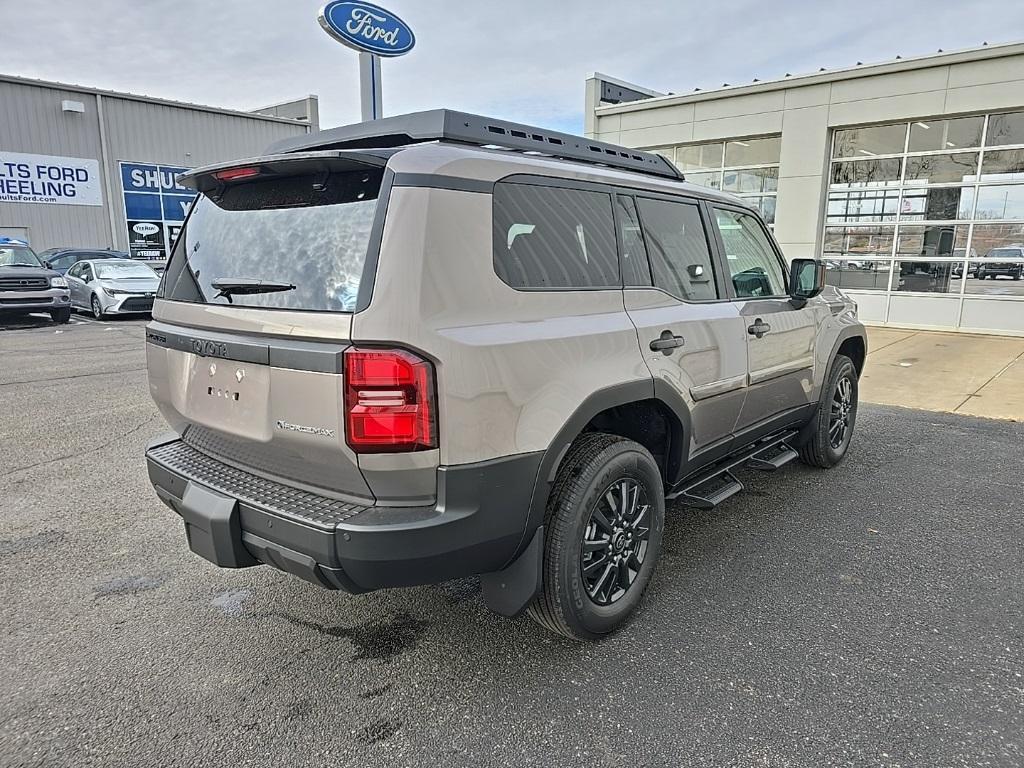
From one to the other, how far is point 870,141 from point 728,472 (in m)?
12.7

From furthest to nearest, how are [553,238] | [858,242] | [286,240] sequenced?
[858,242] → [553,238] → [286,240]

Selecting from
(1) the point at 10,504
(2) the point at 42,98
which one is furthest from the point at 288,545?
(2) the point at 42,98

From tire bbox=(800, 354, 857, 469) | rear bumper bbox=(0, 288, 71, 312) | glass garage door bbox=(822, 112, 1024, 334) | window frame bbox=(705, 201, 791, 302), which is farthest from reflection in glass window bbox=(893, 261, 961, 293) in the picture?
rear bumper bbox=(0, 288, 71, 312)

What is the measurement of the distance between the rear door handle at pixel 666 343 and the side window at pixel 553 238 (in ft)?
1.05

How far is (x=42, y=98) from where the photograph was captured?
2266 cm

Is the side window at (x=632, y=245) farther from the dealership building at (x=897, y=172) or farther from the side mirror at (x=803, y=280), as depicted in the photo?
the dealership building at (x=897, y=172)

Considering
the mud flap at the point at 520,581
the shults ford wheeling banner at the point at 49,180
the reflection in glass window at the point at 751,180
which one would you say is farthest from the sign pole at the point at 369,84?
the shults ford wheeling banner at the point at 49,180

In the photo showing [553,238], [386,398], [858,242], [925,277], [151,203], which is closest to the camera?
[386,398]

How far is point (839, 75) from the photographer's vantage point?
44.6ft

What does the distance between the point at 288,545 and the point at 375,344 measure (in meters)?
0.76

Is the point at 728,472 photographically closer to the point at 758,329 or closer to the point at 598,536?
the point at 758,329

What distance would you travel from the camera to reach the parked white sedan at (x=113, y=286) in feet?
49.3

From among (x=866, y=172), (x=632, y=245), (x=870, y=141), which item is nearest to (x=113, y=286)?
(x=632, y=245)

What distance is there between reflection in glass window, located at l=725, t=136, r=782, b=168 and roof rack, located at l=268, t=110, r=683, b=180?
43.6ft
